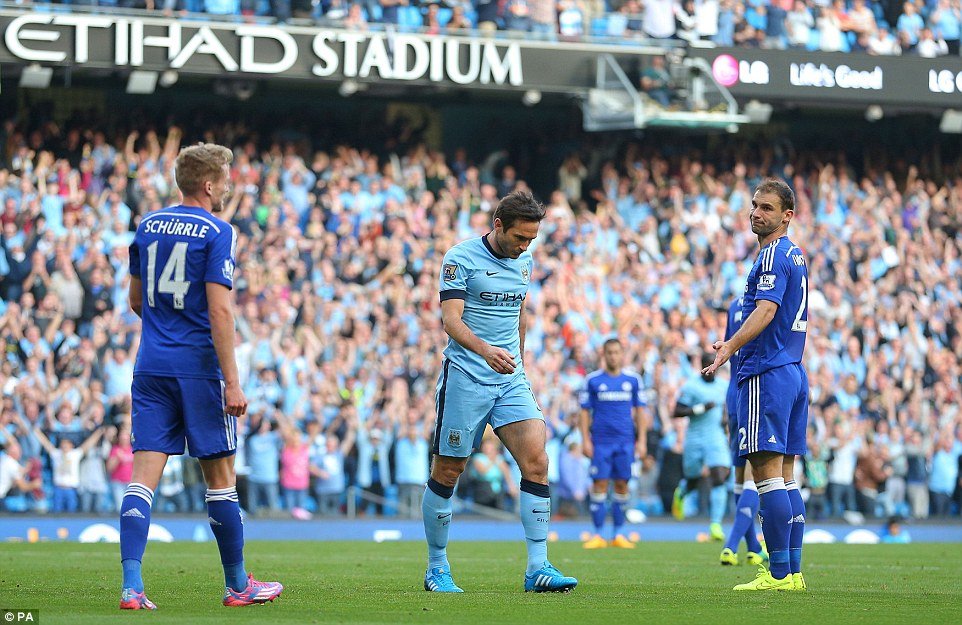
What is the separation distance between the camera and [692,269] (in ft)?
86.4

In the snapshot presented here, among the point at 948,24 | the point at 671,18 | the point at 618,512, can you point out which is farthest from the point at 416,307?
the point at 948,24

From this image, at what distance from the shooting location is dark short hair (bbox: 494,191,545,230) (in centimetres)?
941

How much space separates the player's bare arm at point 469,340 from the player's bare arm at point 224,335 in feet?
5.31

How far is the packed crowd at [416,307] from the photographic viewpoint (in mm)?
21109

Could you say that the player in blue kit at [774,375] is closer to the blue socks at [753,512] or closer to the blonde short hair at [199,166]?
the blonde short hair at [199,166]

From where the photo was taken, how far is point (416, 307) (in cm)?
2378

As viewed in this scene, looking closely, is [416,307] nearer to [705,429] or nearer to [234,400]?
[705,429]

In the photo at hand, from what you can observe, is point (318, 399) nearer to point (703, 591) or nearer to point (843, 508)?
point (843, 508)

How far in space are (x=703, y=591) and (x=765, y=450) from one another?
3.93 feet

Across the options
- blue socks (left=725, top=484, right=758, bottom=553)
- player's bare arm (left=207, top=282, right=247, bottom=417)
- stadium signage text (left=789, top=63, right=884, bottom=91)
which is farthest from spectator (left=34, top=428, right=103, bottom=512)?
stadium signage text (left=789, top=63, right=884, bottom=91)

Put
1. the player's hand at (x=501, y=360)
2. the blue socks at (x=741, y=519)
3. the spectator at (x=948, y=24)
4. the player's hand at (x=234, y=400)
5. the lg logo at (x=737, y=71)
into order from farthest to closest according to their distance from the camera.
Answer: the spectator at (x=948, y=24), the lg logo at (x=737, y=71), the blue socks at (x=741, y=519), the player's hand at (x=501, y=360), the player's hand at (x=234, y=400)

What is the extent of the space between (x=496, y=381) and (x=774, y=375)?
174 centimetres

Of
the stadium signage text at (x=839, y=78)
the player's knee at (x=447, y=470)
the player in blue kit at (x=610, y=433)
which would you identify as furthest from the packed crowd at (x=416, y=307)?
the player's knee at (x=447, y=470)

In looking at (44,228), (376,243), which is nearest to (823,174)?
(376,243)
